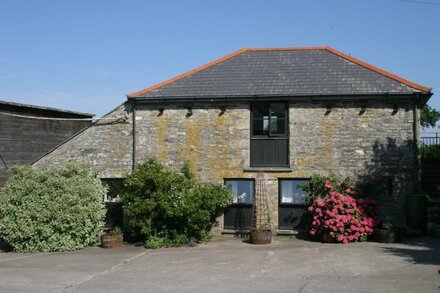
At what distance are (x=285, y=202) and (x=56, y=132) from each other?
34.6ft

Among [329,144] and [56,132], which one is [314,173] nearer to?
[329,144]

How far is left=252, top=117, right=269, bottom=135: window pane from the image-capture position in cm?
1741

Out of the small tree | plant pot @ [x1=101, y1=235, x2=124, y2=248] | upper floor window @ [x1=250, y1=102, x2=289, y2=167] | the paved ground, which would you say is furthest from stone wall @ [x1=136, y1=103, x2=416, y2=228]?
the small tree

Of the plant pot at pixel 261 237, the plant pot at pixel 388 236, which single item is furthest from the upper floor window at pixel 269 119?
the plant pot at pixel 388 236

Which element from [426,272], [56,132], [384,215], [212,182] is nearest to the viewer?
[426,272]

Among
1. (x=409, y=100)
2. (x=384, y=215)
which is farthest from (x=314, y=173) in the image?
(x=409, y=100)

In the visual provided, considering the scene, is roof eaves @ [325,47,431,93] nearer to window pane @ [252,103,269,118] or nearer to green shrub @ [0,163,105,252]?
window pane @ [252,103,269,118]

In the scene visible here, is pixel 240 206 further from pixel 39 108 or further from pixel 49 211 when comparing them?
pixel 39 108

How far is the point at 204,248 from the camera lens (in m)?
15.3

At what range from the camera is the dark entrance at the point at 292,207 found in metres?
16.9

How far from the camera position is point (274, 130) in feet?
57.0

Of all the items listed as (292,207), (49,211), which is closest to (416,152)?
(292,207)

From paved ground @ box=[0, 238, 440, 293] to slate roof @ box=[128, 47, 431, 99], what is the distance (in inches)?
211

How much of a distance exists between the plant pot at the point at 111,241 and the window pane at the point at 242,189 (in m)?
4.30
